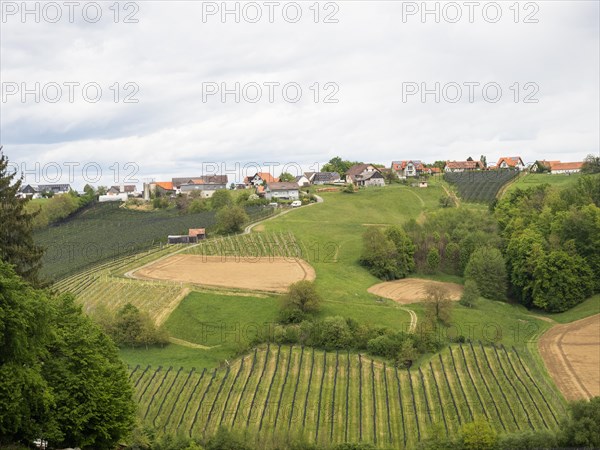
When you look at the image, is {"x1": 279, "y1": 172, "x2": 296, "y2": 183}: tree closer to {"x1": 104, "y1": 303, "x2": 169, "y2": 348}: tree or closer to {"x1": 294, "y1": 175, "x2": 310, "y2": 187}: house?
{"x1": 294, "y1": 175, "x2": 310, "y2": 187}: house

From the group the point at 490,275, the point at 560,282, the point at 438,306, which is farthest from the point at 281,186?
the point at 438,306

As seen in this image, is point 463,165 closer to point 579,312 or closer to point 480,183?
point 480,183

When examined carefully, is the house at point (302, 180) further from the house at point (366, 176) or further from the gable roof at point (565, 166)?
the gable roof at point (565, 166)

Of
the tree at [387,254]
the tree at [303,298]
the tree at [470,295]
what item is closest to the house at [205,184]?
the tree at [387,254]

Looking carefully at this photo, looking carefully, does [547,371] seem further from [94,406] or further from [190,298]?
[94,406]

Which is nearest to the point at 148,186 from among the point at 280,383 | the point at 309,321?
the point at 309,321
